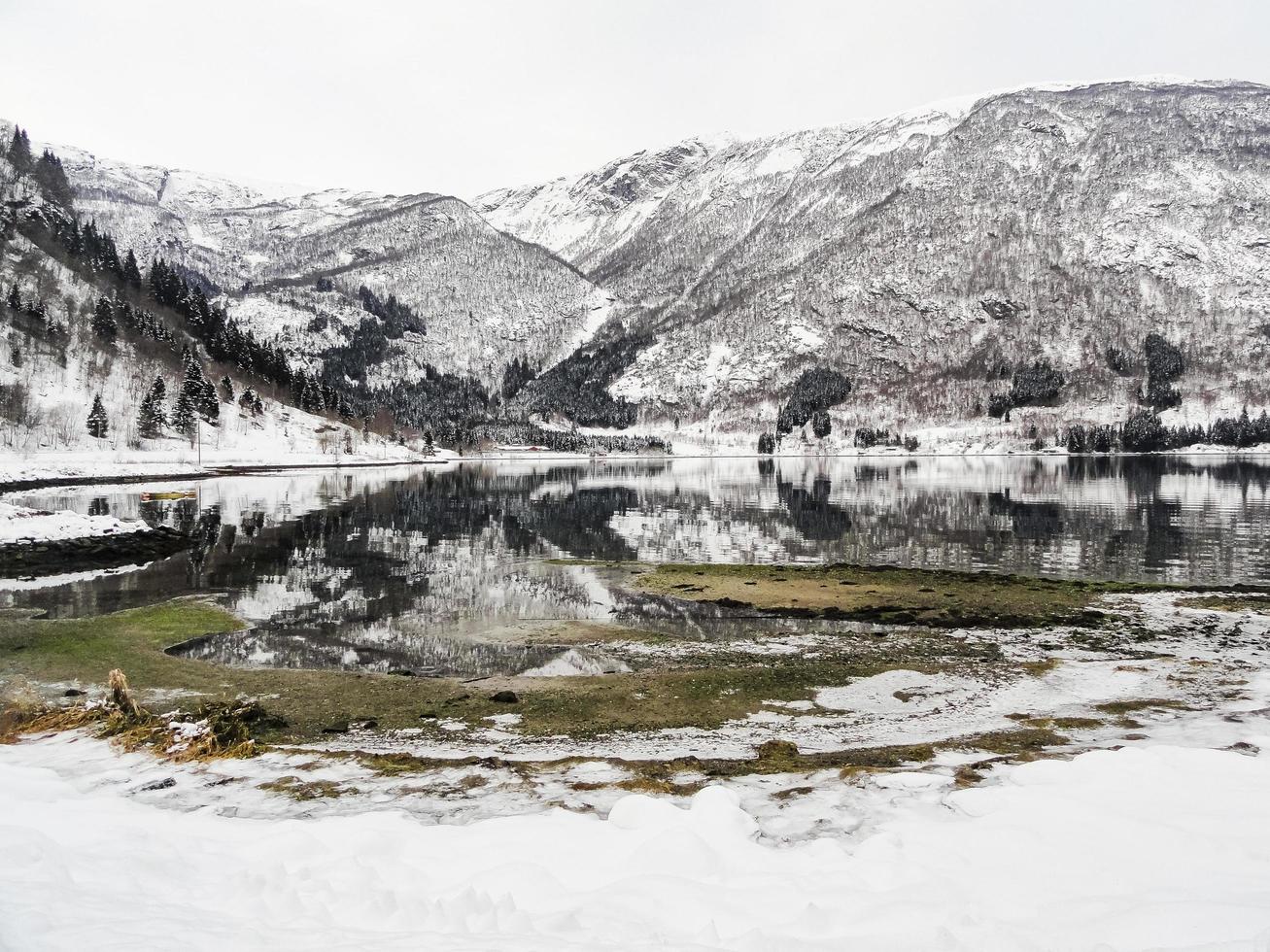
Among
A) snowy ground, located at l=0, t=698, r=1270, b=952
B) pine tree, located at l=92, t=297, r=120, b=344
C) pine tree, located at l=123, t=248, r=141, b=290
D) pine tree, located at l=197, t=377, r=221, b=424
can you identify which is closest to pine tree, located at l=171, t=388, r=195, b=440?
pine tree, located at l=197, t=377, r=221, b=424

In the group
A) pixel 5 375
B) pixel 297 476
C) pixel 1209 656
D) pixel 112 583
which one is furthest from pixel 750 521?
pixel 5 375

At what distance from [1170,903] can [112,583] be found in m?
33.3

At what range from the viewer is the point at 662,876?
6.95m

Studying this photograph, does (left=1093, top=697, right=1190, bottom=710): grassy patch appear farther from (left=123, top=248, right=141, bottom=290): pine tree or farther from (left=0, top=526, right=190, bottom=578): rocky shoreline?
(left=123, top=248, right=141, bottom=290): pine tree

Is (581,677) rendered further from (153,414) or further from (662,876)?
(153,414)

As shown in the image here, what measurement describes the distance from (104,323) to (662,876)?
158 meters

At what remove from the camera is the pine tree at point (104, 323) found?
126500mm

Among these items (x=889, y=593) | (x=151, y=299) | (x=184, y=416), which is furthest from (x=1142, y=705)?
(x=151, y=299)

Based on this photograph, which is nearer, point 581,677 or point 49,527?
point 581,677

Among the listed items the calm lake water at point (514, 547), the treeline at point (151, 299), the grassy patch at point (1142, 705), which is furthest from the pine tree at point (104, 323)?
the grassy patch at point (1142, 705)

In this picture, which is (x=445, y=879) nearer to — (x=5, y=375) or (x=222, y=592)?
(x=222, y=592)

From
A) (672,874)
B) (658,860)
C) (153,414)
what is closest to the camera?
(672,874)

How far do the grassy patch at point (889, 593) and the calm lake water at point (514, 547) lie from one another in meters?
2.82

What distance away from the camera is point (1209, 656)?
58.9ft
